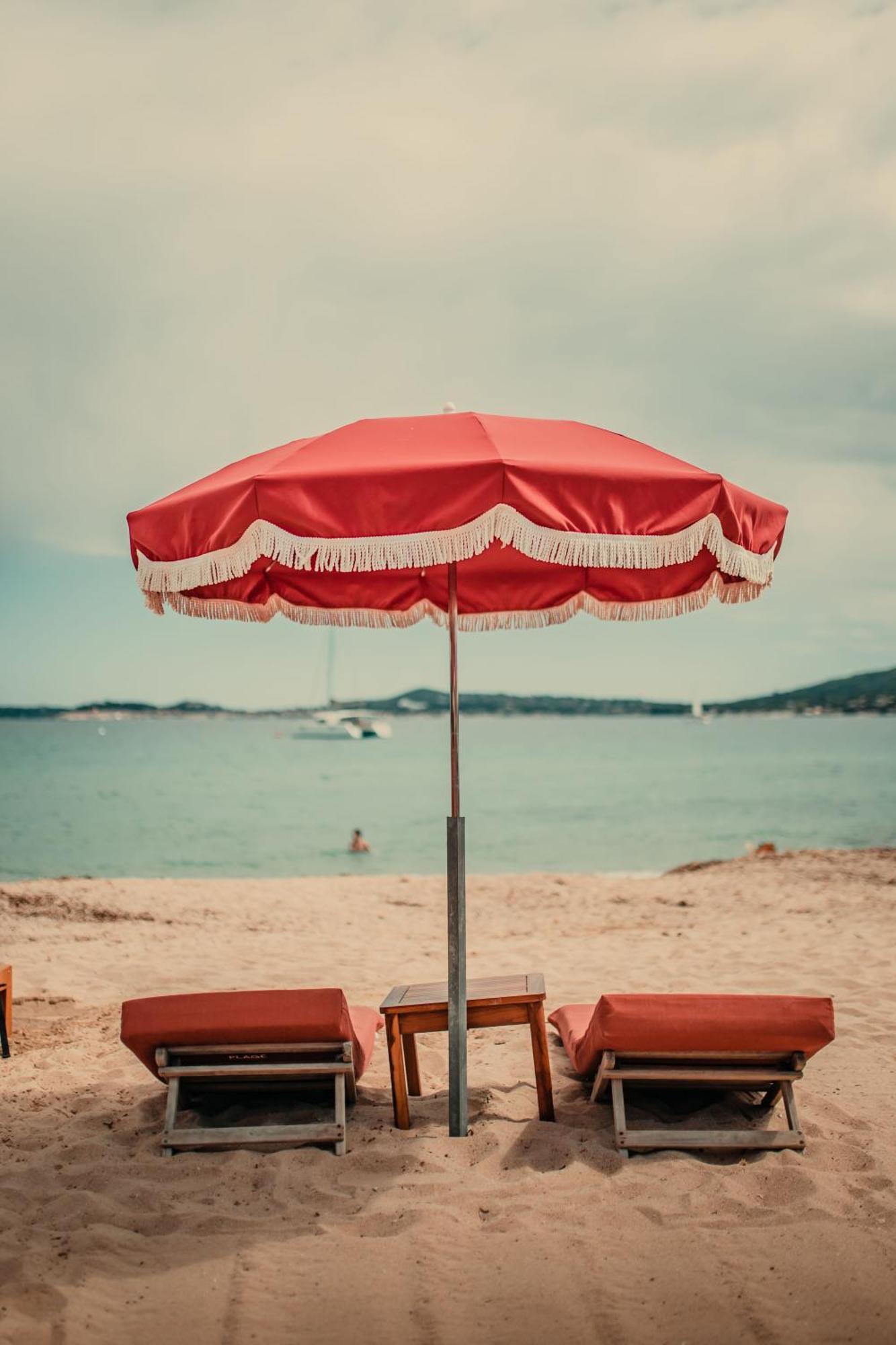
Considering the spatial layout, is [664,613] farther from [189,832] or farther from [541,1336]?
[189,832]

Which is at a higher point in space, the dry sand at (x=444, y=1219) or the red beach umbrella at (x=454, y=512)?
the red beach umbrella at (x=454, y=512)

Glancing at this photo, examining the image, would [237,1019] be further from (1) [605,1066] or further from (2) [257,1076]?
(1) [605,1066]

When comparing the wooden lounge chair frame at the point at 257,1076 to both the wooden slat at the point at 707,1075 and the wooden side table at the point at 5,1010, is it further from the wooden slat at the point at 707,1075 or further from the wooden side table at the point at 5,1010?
the wooden side table at the point at 5,1010

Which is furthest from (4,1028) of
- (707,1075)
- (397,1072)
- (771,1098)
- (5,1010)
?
(771,1098)

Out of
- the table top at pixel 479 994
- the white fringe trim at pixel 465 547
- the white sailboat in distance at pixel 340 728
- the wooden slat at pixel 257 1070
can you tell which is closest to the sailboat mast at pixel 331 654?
the white sailboat in distance at pixel 340 728

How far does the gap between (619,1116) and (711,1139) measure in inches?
14.3

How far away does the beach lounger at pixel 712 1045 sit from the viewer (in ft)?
12.3

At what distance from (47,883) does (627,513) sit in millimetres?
11654

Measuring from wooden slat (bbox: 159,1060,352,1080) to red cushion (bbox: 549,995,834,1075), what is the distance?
107cm

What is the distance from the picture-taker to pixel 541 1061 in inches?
158

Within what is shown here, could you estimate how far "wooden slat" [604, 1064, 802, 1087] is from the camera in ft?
12.5

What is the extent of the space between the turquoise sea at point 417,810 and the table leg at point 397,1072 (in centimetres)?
2097

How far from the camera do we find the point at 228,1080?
4047 mm

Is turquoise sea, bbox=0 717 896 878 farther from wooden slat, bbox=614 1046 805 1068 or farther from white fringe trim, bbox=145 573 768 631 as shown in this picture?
wooden slat, bbox=614 1046 805 1068
